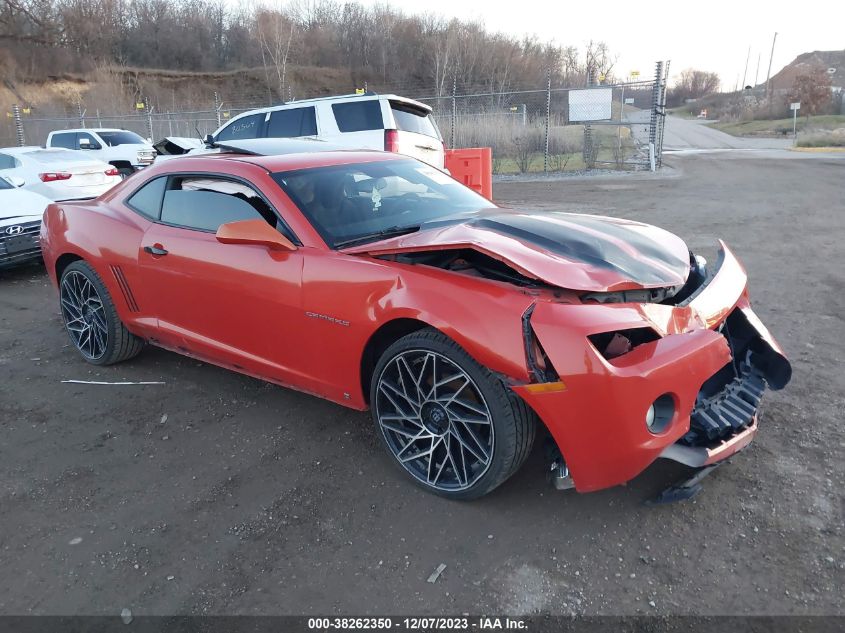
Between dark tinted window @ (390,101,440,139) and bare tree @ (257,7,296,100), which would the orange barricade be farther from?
bare tree @ (257,7,296,100)

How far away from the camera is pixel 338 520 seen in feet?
8.75

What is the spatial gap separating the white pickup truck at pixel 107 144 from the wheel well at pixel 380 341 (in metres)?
15.2

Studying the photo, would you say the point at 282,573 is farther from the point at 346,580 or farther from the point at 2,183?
the point at 2,183

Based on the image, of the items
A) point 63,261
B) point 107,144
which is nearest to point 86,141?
point 107,144

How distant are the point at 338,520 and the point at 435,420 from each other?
61 cm

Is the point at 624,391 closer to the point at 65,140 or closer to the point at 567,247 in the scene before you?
the point at 567,247

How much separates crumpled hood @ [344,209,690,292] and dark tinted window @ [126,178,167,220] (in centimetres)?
168

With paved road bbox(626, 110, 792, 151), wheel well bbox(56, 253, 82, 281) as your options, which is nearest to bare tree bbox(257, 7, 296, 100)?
paved road bbox(626, 110, 792, 151)

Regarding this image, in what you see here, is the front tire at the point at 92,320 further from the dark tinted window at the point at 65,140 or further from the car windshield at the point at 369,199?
the dark tinted window at the point at 65,140

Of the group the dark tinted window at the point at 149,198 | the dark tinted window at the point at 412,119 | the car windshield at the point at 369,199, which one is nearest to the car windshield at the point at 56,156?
the dark tinted window at the point at 412,119

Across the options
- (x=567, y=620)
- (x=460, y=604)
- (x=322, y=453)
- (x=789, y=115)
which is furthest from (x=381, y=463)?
(x=789, y=115)

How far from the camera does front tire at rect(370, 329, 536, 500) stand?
2.47 metres

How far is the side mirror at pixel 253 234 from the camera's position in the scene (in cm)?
299

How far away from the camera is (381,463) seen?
3094 millimetres
